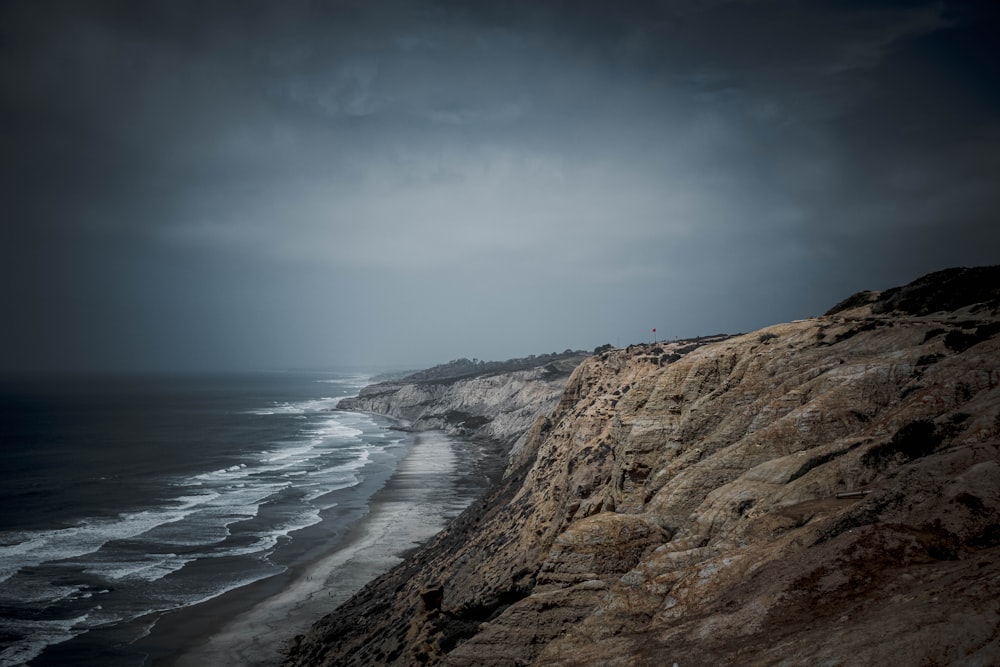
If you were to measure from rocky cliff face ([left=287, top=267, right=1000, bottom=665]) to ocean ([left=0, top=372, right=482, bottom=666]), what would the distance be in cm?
1419

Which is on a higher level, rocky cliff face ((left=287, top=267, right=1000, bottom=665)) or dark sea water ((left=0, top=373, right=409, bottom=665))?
rocky cliff face ((left=287, top=267, right=1000, bottom=665))

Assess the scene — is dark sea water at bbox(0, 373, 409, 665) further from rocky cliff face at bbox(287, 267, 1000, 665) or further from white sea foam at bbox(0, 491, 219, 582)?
rocky cliff face at bbox(287, 267, 1000, 665)

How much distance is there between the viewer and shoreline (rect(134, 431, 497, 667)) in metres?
30.1

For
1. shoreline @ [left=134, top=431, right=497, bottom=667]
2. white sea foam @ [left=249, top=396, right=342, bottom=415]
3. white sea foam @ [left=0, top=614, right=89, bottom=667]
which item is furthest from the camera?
white sea foam @ [left=249, top=396, right=342, bottom=415]

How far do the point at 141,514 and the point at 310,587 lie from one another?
28741mm

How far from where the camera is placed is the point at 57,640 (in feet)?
99.6

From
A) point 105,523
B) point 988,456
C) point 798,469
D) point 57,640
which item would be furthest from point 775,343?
point 105,523

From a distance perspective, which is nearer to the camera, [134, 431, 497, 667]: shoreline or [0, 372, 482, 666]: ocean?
[134, 431, 497, 667]: shoreline

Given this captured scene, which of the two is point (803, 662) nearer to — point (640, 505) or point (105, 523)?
point (640, 505)

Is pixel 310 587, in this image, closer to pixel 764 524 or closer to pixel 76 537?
pixel 76 537

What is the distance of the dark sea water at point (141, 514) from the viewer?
33500 millimetres

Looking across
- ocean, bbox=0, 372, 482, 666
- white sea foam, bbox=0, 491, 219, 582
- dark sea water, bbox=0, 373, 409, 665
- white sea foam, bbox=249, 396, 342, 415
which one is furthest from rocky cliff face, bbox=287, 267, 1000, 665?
white sea foam, bbox=249, 396, 342, 415

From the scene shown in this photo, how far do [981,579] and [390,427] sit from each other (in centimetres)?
13279

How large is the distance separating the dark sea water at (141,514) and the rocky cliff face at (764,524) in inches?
552
